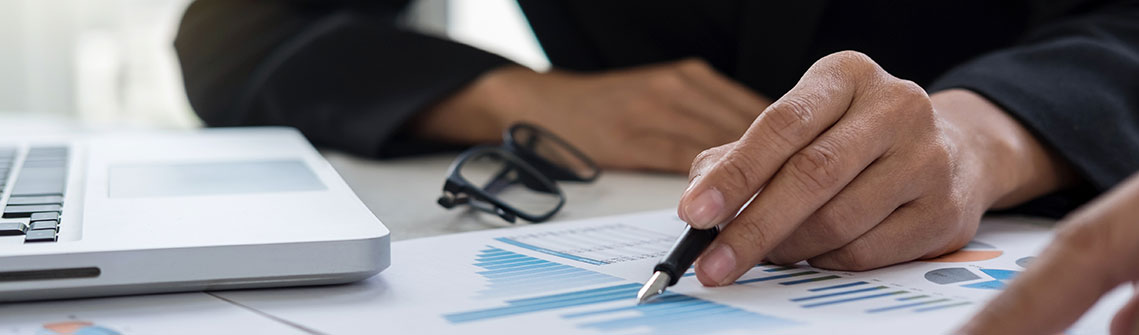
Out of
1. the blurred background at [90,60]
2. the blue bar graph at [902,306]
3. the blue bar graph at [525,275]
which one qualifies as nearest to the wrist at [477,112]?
the blue bar graph at [525,275]

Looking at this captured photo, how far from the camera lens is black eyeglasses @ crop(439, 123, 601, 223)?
1.80ft

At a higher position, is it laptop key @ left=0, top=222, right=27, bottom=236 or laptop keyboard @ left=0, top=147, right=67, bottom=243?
laptop keyboard @ left=0, top=147, right=67, bottom=243

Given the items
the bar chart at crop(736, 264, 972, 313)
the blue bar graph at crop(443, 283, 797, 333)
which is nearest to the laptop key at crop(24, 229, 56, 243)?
the blue bar graph at crop(443, 283, 797, 333)

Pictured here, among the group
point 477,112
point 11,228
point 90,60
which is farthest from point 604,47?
point 90,60

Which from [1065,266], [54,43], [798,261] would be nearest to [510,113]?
[798,261]

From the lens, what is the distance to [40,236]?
34 centimetres

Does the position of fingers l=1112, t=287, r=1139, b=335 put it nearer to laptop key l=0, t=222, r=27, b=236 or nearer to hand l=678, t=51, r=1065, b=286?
hand l=678, t=51, r=1065, b=286

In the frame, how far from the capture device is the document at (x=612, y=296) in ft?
1.05

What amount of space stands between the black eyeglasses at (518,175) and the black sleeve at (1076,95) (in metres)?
0.24

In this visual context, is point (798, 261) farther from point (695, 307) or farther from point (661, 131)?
point (661, 131)

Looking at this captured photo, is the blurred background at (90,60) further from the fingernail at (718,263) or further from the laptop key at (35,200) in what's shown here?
the fingernail at (718,263)

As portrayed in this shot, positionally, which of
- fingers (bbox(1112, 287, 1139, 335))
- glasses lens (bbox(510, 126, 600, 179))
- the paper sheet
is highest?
glasses lens (bbox(510, 126, 600, 179))

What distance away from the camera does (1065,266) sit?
0.24 m

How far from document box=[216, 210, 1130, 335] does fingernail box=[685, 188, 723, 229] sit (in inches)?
1.0
